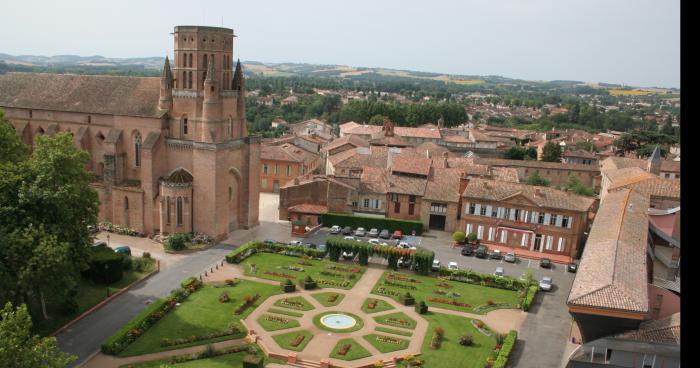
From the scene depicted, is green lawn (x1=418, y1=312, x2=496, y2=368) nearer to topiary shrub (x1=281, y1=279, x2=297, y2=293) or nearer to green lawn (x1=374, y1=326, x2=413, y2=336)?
green lawn (x1=374, y1=326, x2=413, y2=336)

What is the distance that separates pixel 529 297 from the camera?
152ft

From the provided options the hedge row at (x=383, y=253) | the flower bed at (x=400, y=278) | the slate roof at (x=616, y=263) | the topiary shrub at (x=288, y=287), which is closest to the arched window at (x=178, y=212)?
the hedge row at (x=383, y=253)

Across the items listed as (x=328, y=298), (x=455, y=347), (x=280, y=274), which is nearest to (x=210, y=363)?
(x=328, y=298)

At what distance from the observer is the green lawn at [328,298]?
45125 mm

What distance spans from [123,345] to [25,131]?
125 ft

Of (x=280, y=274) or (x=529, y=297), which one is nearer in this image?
(x=529, y=297)

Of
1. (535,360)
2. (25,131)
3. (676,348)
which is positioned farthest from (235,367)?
(25,131)

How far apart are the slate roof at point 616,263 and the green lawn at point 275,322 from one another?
19.5 m

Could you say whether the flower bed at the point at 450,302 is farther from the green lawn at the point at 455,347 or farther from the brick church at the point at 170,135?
the brick church at the point at 170,135

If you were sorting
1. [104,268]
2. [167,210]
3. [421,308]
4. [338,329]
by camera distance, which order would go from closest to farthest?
[338,329]
[421,308]
[104,268]
[167,210]

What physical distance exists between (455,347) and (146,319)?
21.7 m

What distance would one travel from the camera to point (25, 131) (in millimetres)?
62562

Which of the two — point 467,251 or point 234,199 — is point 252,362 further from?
point 467,251
